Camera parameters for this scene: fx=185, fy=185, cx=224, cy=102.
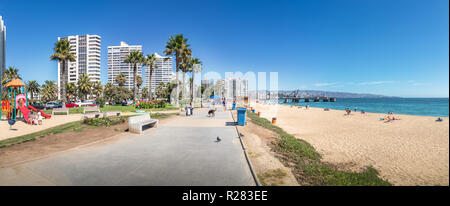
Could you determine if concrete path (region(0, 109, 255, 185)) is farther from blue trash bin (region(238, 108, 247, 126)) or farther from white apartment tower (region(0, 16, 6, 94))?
white apartment tower (region(0, 16, 6, 94))

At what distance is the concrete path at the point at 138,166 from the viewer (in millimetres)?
3984

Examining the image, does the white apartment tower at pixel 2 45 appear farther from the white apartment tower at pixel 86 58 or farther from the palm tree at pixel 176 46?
the palm tree at pixel 176 46

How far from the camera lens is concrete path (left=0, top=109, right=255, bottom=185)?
3984mm

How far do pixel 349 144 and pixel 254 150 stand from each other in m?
8.17

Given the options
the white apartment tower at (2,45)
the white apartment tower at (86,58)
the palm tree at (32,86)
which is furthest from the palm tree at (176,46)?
the white apartment tower at (86,58)

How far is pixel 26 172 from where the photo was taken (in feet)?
13.9

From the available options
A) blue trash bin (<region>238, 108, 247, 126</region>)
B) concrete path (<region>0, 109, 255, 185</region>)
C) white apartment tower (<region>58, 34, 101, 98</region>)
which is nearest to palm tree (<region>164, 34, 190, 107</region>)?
blue trash bin (<region>238, 108, 247, 126</region>)

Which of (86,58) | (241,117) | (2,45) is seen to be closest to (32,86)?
(2,45)

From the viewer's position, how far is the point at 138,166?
15.9 ft

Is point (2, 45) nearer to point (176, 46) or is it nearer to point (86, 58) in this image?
point (86, 58)

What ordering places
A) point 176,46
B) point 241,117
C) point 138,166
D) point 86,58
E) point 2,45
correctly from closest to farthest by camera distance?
point 138,166 → point 241,117 → point 176,46 → point 2,45 → point 86,58

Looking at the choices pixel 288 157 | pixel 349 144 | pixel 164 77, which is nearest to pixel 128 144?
pixel 288 157

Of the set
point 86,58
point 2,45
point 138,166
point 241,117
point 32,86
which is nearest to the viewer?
point 138,166
